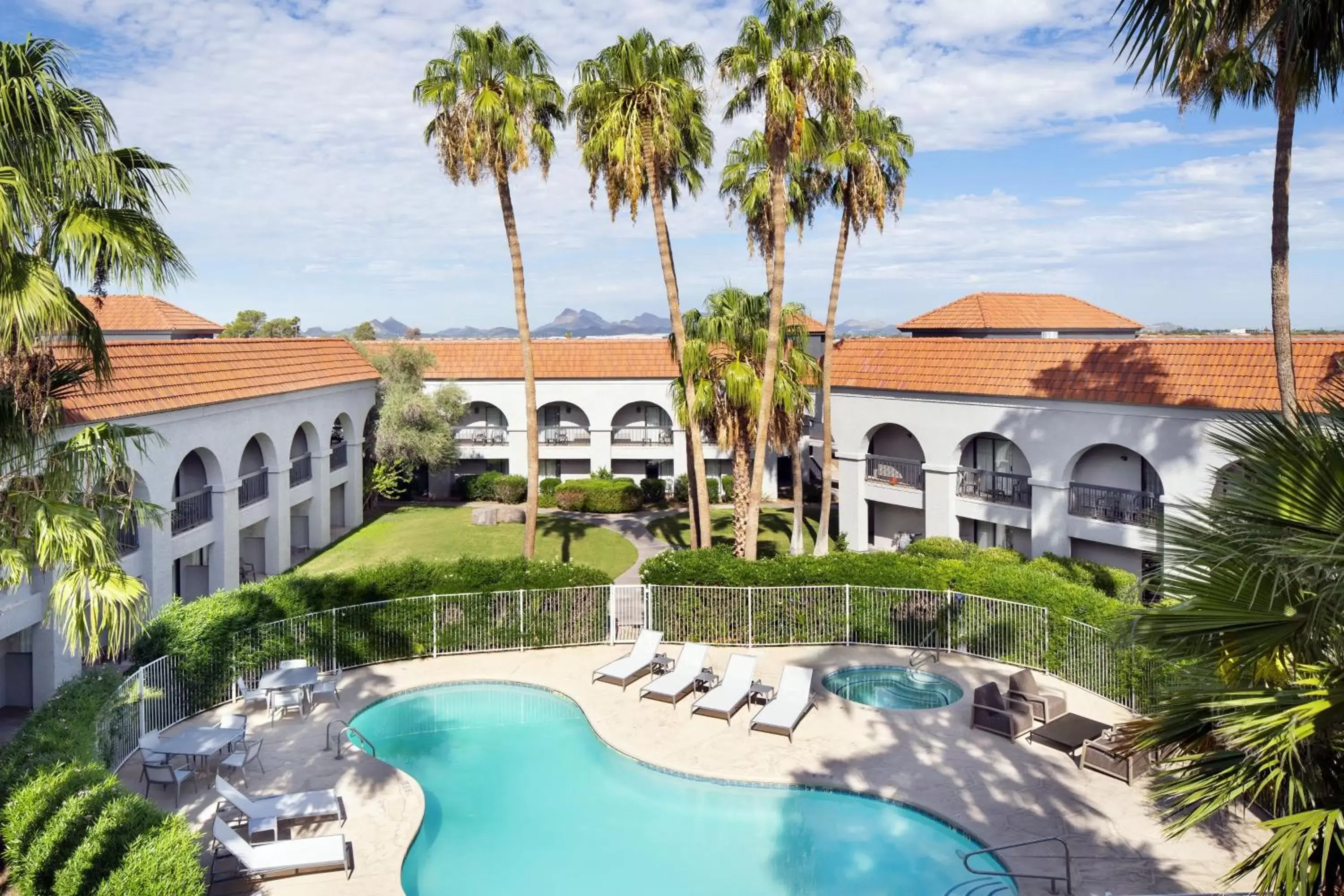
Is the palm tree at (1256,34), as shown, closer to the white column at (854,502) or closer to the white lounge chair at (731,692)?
the white lounge chair at (731,692)

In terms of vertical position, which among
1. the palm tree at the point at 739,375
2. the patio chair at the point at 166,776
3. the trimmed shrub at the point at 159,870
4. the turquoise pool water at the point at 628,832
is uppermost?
the palm tree at the point at 739,375

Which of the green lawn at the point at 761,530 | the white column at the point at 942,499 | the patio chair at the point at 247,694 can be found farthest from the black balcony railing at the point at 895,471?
the patio chair at the point at 247,694

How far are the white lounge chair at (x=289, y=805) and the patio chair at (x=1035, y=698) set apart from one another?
10.3 metres

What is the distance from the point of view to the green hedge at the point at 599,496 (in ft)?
131

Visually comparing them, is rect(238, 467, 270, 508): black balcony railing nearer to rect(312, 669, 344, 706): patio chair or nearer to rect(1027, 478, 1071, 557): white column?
rect(312, 669, 344, 706): patio chair

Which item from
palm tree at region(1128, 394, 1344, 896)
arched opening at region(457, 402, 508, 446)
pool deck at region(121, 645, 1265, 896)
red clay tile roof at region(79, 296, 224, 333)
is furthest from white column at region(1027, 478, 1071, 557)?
red clay tile roof at region(79, 296, 224, 333)

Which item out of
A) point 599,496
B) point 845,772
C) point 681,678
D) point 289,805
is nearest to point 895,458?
point 599,496

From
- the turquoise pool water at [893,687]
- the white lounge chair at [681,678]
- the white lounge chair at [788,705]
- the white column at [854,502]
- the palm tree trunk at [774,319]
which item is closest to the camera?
the white lounge chair at [788,705]

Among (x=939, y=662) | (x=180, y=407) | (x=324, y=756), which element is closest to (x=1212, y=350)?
(x=939, y=662)

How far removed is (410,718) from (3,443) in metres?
9.35

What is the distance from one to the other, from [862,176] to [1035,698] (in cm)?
1544

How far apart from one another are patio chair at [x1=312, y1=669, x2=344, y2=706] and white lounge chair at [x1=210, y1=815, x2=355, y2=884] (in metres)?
5.46

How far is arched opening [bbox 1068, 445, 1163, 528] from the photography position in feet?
76.4

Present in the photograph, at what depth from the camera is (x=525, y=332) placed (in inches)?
937
